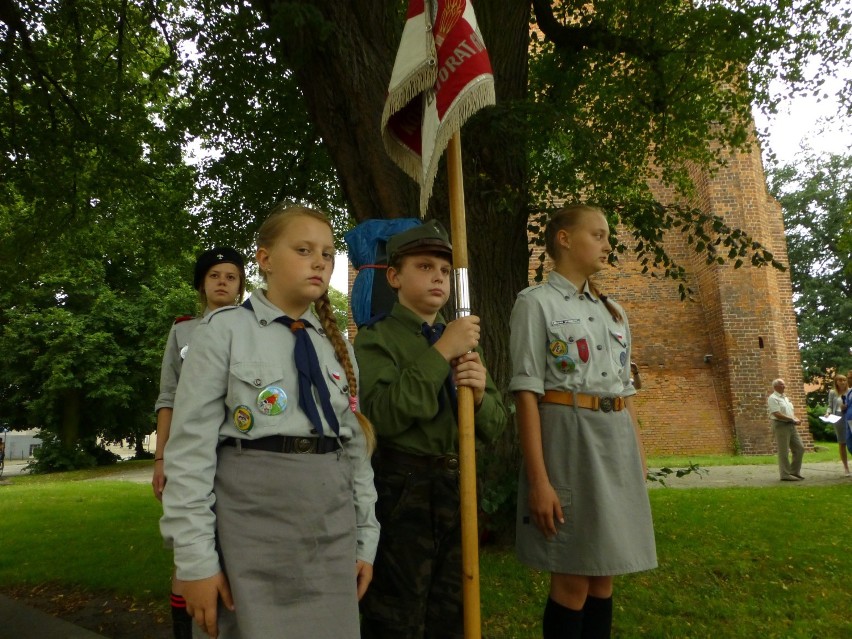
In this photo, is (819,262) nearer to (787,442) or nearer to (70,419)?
(787,442)

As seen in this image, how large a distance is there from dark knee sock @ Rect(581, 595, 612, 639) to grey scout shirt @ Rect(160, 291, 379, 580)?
1029 mm

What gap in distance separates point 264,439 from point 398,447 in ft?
2.06

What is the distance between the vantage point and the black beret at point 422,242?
2623mm

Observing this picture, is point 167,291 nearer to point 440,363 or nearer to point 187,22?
point 187,22

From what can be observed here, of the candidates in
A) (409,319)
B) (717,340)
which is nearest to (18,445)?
(717,340)

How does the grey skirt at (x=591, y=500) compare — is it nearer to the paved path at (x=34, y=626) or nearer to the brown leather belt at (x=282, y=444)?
the brown leather belt at (x=282, y=444)

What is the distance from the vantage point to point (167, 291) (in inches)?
1020

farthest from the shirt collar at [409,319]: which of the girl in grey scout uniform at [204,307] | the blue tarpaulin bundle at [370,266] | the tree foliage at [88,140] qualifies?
the tree foliage at [88,140]

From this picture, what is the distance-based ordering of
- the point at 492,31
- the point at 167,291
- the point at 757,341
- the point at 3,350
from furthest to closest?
the point at 167,291 < the point at 3,350 < the point at 757,341 < the point at 492,31

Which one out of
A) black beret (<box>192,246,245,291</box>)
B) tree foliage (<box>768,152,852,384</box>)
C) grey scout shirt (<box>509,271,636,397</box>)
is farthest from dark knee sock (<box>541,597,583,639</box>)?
tree foliage (<box>768,152,852,384</box>)

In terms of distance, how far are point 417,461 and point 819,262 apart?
39796 mm

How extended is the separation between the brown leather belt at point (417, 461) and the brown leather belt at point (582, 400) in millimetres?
486

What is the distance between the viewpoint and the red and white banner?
2764 millimetres

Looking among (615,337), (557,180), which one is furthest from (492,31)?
(615,337)
